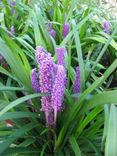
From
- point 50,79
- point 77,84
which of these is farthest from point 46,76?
point 77,84

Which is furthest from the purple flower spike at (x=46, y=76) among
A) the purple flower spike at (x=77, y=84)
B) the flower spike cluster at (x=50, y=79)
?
the purple flower spike at (x=77, y=84)

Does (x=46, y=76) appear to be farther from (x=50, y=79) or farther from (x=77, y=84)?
(x=77, y=84)

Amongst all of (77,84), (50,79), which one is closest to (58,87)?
(50,79)

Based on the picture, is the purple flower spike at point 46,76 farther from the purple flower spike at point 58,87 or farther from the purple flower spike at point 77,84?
the purple flower spike at point 77,84

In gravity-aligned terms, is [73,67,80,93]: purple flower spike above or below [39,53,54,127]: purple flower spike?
below

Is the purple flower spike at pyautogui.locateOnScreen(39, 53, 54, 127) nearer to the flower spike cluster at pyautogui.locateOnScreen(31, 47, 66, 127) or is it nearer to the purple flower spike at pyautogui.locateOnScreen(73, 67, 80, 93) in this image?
the flower spike cluster at pyautogui.locateOnScreen(31, 47, 66, 127)

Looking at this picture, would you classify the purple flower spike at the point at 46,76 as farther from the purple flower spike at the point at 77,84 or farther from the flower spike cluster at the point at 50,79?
the purple flower spike at the point at 77,84

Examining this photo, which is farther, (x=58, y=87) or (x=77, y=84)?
(x=77, y=84)

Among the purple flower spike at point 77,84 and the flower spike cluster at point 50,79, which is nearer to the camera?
the flower spike cluster at point 50,79

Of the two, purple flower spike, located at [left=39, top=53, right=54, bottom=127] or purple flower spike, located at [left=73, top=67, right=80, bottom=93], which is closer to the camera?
purple flower spike, located at [left=39, top=53, right=54, bottom=127]

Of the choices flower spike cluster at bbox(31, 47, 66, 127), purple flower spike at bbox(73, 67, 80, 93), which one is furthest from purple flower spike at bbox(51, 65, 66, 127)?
purple flower spike at bbox(73, 67, 80, 93)

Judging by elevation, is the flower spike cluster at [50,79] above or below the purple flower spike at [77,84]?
above
